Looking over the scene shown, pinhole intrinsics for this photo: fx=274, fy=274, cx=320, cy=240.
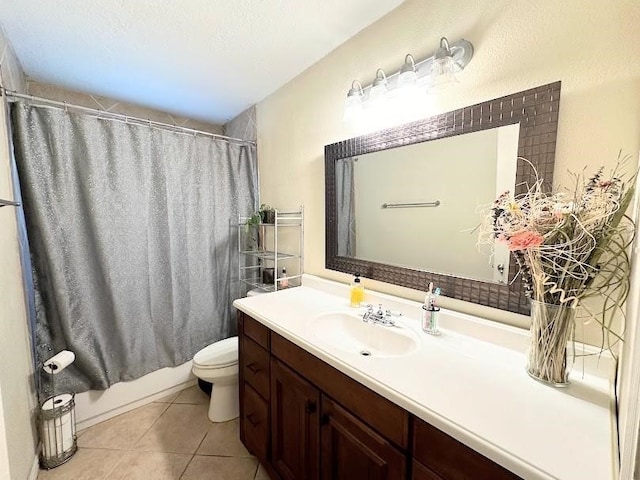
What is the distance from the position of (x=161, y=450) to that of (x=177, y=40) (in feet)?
7.35

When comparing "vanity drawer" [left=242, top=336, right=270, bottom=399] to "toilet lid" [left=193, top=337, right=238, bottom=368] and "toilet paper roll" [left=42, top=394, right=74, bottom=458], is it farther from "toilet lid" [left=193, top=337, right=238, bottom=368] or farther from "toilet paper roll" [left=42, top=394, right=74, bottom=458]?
"toilet paper roll" [left=42, top=394, right=74, bottom=458]

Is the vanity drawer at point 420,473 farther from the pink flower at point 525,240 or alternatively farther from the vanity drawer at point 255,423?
the vanity drawer at point 255,423

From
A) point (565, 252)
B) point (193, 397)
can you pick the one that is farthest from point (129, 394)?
point (565, 252)

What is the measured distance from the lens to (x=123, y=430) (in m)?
1.71

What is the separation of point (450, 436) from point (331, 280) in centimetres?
108

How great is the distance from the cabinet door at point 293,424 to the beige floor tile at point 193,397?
39.1 inches

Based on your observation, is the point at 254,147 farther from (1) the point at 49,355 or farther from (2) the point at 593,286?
(2) the point at 593,286

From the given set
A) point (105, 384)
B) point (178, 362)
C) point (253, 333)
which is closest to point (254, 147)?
point (253, 333)

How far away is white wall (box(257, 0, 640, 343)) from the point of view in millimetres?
754

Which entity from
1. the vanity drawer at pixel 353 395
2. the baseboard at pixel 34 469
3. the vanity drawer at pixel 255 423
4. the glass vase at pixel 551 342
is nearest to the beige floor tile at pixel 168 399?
the baseboard at pixel 34 469

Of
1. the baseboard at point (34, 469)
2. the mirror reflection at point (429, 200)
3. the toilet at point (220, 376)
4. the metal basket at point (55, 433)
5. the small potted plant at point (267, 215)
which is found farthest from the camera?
the small potted plant at point (267, 215)

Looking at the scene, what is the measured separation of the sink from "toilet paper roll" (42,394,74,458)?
59.1 inches

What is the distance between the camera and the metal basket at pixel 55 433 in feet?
4.72

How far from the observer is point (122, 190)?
1786 mm
